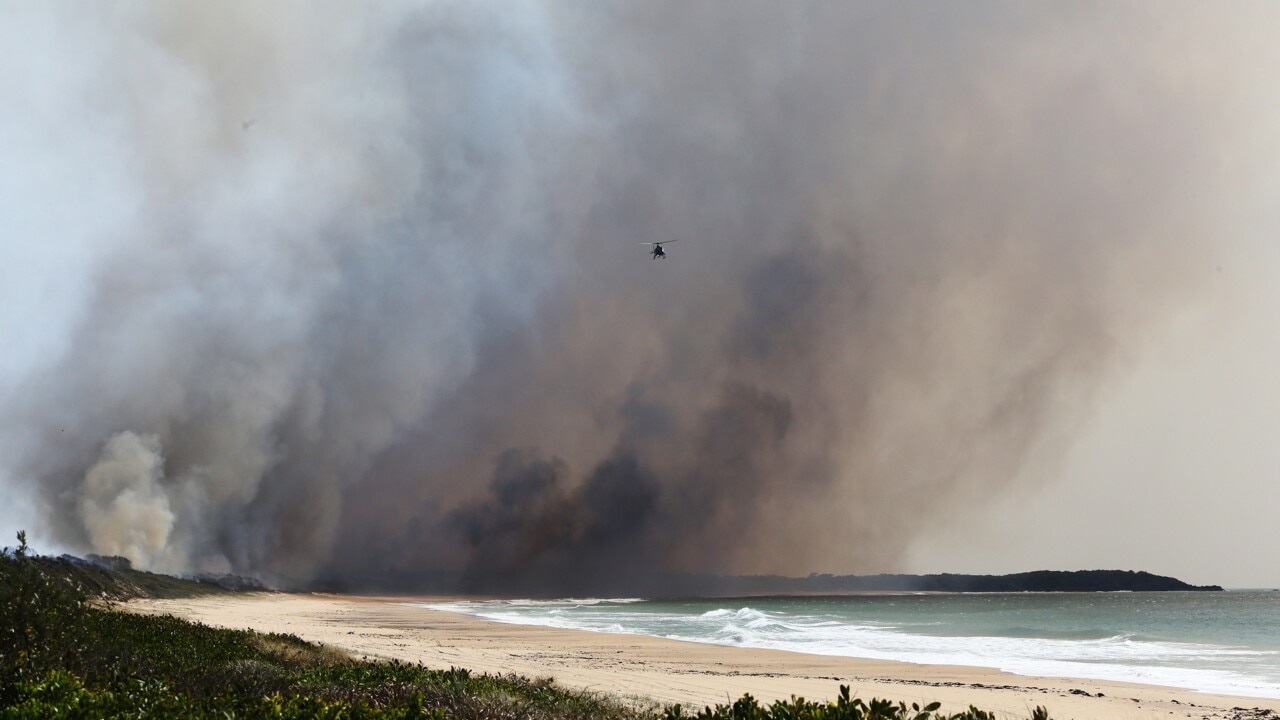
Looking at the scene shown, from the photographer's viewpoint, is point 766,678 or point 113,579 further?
point 113,579

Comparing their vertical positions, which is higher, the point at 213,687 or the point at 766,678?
the point at 213,687

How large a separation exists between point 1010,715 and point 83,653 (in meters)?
16.6

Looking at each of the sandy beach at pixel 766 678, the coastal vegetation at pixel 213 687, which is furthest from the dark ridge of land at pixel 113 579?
the coastal vegetation at pixel 213 687

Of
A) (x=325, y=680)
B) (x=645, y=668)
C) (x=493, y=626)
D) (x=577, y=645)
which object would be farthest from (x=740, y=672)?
(x=493, y=626)

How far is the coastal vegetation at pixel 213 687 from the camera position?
742cm

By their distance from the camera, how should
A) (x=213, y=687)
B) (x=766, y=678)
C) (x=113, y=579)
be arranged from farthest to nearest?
(x=113, y=579), (x=766, y=678), (x=213, y=687)

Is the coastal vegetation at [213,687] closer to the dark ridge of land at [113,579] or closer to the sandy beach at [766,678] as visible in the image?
the sandy beach at [766,678]

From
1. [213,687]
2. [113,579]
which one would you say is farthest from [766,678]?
[113,579]

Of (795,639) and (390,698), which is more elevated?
(390,698)

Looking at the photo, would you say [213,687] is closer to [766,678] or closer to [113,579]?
[766,678]

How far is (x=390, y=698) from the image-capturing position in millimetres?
10445

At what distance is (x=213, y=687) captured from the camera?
34.4 ft

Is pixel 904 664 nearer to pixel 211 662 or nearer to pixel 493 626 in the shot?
pixel 211 662

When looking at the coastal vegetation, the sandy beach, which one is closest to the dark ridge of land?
the sandy beach
